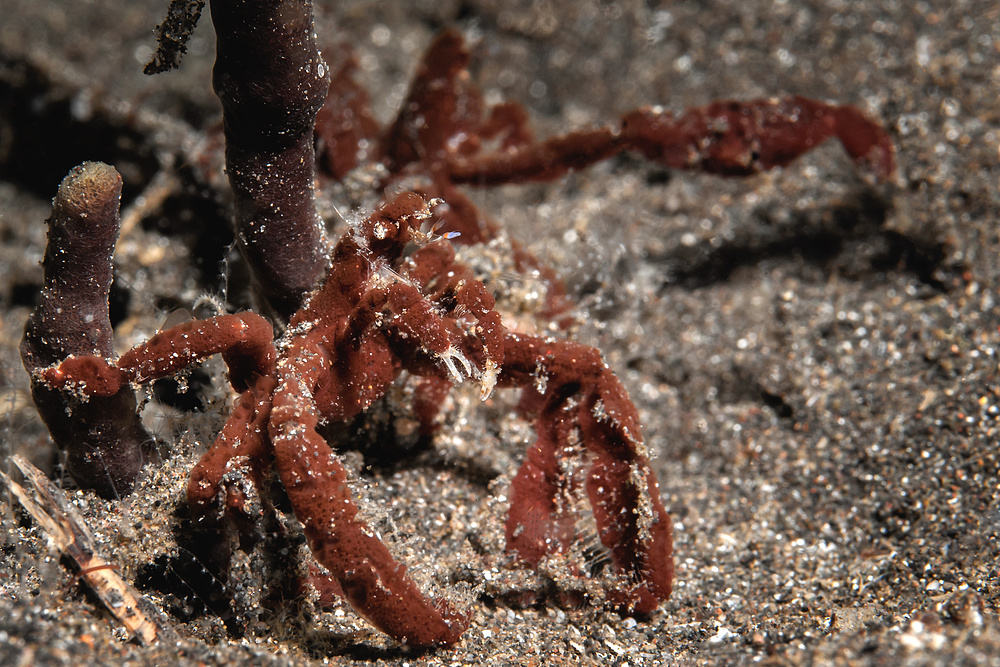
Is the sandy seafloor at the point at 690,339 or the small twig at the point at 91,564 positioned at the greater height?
the sandy seafloor at the point at 690,339

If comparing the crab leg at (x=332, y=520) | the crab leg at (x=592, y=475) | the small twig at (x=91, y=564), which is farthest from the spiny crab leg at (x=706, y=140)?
the small twig at (x=91, y=564)

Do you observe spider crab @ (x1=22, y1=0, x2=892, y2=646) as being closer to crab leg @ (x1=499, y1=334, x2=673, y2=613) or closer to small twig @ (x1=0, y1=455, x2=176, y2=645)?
crab leg @ (x1=499, y1=334, x2=673, y2=613)

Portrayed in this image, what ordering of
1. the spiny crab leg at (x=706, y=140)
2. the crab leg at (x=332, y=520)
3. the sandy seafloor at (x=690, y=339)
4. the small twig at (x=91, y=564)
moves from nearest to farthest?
the crab leg at (x=332, y=520) → the small twig at (x=91, y=564) → the sandy seafloor at (x=690, y=339) → the spiny crab leg at (x=706, y=140)

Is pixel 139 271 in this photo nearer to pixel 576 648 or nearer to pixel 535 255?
pixel 535 255

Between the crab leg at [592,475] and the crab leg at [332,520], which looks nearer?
the crab leg at [332,520]

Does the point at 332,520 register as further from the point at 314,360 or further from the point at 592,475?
the point at 592,475

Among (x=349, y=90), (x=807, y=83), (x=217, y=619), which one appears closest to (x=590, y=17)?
(x=807, y=83)

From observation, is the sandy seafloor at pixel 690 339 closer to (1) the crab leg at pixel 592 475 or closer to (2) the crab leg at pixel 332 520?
(1) the crab leg at pixel 592 475

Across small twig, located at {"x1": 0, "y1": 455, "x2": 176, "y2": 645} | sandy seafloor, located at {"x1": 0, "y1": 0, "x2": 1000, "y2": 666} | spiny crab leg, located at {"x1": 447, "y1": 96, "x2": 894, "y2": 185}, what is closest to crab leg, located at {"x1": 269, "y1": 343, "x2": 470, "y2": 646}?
sandy seafloor, located at {"x1": 0, "y1": 0, "x2": 1000, "y2": 666}
